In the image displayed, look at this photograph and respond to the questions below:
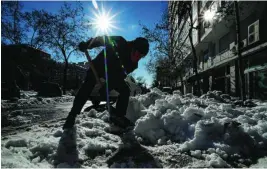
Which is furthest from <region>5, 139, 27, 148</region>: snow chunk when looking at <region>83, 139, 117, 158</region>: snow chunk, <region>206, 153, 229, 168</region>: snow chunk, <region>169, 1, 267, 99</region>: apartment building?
<region>169, 1, 267, 99</region>: apartment building

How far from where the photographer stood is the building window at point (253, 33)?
13266mm

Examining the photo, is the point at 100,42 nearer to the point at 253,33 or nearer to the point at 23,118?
the point at 23,118

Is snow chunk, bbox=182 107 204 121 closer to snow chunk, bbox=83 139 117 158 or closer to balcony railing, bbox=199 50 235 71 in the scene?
snow chunk, bbox=83 139 117 158

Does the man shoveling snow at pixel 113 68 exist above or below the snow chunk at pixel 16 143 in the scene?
above

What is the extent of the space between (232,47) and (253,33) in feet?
9.69

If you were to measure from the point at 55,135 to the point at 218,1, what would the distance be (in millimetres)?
18927

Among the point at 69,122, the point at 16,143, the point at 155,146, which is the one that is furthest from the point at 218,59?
the point at 16,143

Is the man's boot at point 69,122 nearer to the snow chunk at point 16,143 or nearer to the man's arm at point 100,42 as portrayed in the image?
the snow chunk at point 16,143

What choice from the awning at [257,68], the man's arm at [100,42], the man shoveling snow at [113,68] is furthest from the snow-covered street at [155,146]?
the awning at [257,68]

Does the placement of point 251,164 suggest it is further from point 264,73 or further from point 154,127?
point 264,73

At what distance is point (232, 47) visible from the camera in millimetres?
16703

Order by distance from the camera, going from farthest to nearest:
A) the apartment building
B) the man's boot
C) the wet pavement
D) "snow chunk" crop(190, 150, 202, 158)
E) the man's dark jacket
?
1. the apartment building
2. the wet pavement
3. the man's dark jacket
4. the man's boot
5. "snow chunk" crop(190, 150, 202, 158)

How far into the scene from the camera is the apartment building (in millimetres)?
13180

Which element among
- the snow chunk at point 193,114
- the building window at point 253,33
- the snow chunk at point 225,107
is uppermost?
the building window at point 253,33
